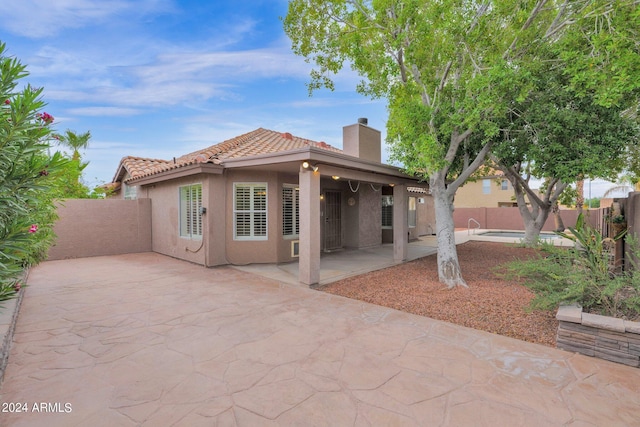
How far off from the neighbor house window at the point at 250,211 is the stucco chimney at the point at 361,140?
3842 mm

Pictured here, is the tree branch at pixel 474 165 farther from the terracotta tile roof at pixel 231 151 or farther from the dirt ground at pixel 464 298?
the terracotta tile roof at pixel 231 151

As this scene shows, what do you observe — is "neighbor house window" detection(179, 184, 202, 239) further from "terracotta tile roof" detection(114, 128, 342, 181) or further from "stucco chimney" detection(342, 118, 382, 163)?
"stucco chimney" detection(342, 118, 382, 163)

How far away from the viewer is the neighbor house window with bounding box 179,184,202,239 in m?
9.99

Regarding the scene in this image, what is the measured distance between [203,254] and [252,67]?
8603mm

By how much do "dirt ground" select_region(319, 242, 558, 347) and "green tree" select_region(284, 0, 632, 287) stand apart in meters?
0.70

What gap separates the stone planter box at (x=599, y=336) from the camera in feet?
11.8

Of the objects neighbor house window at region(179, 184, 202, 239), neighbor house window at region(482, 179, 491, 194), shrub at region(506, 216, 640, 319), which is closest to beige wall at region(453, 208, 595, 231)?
neighbor house window at region(482, 179, 491, 194)

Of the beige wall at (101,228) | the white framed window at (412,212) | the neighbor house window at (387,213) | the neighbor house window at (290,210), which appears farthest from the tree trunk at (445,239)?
the beige wall at (101,228)

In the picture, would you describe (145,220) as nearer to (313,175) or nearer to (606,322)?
(313,175)

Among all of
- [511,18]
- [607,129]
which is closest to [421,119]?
[511,18]

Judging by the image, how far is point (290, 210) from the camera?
1027 cm

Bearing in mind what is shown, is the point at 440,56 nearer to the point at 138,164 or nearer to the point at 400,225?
the point at 400,225

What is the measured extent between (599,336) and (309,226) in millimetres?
5158

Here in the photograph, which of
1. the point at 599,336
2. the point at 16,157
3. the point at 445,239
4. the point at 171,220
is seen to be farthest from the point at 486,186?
the point at 16,157
